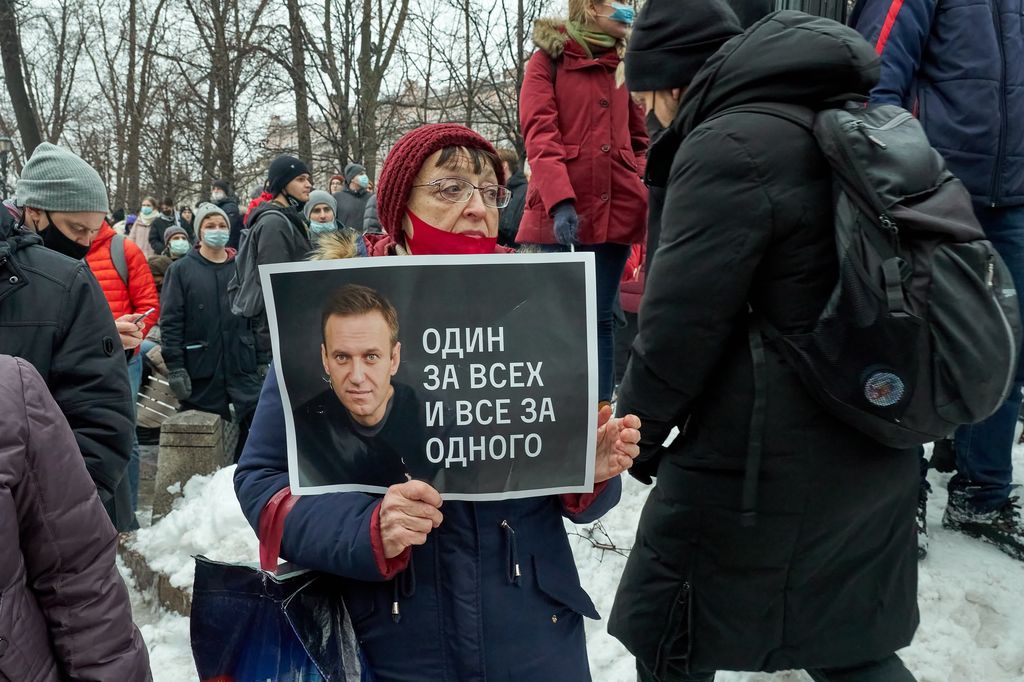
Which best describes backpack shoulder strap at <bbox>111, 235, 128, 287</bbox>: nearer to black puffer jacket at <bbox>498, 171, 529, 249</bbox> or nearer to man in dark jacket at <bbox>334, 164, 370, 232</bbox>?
black puffer jacket at <bbox>498, 171, 529, 249</bbox>

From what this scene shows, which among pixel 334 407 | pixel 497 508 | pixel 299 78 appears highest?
pixel 299 78

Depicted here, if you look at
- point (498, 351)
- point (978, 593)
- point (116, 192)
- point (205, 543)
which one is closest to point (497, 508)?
point (498, 351)

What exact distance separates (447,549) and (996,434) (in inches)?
103

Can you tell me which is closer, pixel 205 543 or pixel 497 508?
pixel 497 508

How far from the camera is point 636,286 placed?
5.86 metres

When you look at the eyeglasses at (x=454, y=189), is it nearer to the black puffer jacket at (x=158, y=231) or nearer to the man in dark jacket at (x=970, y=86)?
the man in dark jacket at (x=970, y=86)

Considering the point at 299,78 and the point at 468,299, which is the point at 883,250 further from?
the point at 299,78

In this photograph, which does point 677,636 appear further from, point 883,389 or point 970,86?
point 970,86

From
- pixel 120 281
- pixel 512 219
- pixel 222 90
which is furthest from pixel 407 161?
pixel 222 90

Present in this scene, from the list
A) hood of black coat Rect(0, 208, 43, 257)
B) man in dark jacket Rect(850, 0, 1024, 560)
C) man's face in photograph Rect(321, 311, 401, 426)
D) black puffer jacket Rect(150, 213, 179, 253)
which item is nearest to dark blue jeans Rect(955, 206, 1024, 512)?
man in dark jacket Rect(850, 0, 1024, 560)

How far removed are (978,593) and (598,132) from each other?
253 centimetres

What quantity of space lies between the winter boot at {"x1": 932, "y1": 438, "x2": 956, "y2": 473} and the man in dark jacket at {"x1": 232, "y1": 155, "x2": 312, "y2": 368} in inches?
152

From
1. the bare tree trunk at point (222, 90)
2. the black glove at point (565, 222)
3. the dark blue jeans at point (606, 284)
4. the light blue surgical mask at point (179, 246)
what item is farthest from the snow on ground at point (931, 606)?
the bare tree trunk at point (222, 90)

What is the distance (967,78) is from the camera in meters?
3.08
